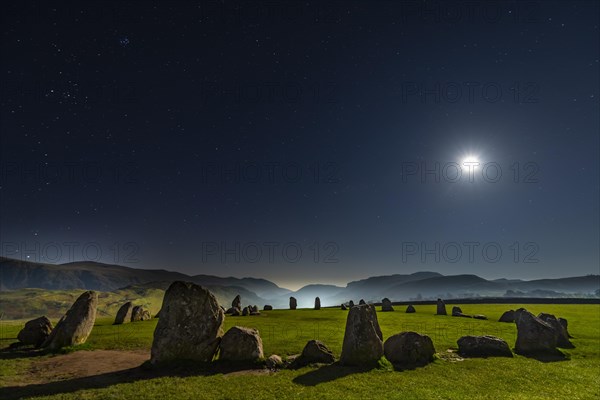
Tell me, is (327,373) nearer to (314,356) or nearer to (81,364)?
(314,356)

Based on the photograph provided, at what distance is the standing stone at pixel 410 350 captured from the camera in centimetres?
1875

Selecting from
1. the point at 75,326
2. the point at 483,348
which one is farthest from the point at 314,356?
the point at 75,326

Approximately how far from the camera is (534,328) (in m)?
23.0

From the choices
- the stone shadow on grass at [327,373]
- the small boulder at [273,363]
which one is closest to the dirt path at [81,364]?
the small boulder at [273,363]

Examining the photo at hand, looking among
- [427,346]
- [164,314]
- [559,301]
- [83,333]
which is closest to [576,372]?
[427,346]

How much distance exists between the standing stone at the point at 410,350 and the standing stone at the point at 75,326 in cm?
2211

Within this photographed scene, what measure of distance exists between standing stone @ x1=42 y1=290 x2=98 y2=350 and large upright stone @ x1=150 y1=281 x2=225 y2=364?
9680mm

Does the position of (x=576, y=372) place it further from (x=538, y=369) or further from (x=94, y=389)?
(x=94, y=389)

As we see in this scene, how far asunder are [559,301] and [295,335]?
306 feet

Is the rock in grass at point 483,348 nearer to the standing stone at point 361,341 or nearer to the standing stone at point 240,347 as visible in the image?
the standing stone at point 361,341

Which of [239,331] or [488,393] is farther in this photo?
[239,331]

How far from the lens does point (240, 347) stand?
18.7m

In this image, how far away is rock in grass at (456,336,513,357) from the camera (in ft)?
68.9

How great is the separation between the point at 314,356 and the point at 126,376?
384 inches
